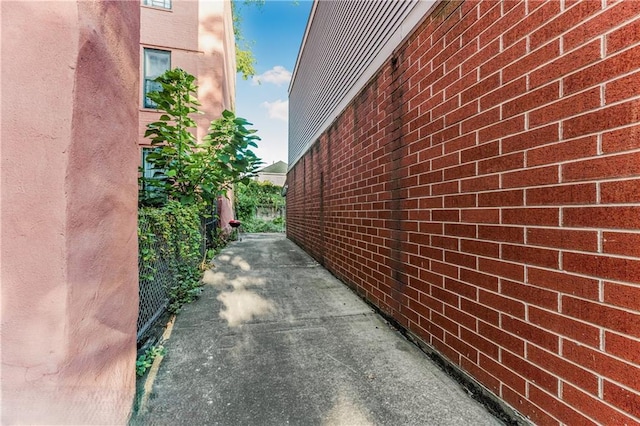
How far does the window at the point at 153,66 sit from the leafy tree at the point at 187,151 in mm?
4770

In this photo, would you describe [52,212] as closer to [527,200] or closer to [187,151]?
[527,200]

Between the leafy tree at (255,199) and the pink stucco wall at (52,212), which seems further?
the leafy tree at (255,199)

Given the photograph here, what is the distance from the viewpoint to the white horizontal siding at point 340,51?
321 cm

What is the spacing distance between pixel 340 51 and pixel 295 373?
5407mm

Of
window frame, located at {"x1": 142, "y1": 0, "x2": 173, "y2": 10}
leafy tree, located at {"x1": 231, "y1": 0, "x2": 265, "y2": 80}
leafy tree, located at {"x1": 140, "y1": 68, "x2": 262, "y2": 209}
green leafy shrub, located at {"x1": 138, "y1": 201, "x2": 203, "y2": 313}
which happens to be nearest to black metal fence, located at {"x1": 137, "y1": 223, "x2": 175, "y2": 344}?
green leafy shrub, located at {"x1": 138, "y1": 201, "x2": 203, "y2": 313}

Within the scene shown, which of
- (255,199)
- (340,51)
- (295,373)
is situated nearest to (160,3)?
(340,51)

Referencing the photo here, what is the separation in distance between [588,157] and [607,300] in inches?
26.7

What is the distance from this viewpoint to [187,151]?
14.3ft

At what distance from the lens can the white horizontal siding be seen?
10.5ft

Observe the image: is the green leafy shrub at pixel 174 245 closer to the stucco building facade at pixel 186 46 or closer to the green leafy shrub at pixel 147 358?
the green leafy shrub at pixel 147 358

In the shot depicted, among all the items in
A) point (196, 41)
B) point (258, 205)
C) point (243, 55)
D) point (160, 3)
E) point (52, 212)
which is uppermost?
point (243, 55)

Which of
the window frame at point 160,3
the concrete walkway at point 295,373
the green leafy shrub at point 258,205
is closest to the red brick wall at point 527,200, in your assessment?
the concrete walkway at point 295,373

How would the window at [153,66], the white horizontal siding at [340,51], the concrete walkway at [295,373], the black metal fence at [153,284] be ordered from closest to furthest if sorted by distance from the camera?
the concrete walkway at [295,373] → the black metal fence at [153,284] → the white horizontal siding at [340,51] → the window at [153,66]

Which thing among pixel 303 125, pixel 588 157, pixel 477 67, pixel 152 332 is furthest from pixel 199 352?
pixel 303 125
